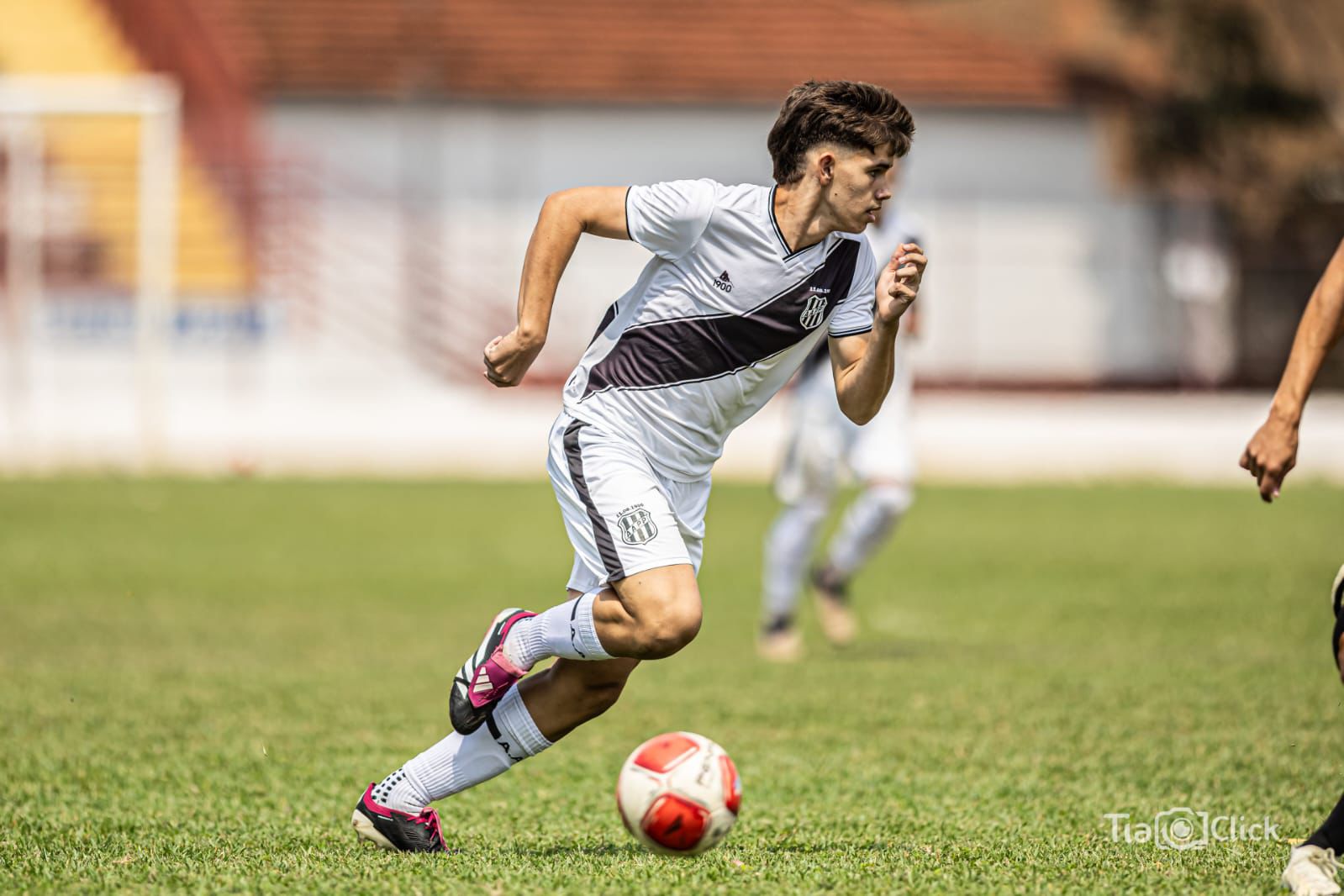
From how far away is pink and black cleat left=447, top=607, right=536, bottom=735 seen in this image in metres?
4.81

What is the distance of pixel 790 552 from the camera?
961 cm

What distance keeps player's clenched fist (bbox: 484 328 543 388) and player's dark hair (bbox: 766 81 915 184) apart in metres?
0.86

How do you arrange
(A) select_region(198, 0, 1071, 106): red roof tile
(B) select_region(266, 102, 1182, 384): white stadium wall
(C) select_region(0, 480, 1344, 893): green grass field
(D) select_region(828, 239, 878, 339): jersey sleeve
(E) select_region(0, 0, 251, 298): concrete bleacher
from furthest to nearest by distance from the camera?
(A) select_region(198, 0, 1071, 106): red roof tile → (B) select_region(266, 102, 1182, 384): white stadium wall → (E) select_region(0, 0, 251, 298): concrete bleacher → (D) select_region(828, 239, 878, 339): jersey sleeve → (C) select_region(0, 480, 1344, 893): green grass field

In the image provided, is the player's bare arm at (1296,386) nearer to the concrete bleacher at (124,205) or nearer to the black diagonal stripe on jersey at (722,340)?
the black diagonal stripe on jersey at (722,340)

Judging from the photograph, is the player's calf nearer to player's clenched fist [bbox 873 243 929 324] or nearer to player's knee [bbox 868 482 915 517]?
player's clenched fist [bbox 873 243 929 324]

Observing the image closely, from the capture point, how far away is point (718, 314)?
16.1ft

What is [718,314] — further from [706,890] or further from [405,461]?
[405,461]

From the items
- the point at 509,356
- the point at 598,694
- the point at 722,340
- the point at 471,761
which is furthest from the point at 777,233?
Answer: the point at 471,761

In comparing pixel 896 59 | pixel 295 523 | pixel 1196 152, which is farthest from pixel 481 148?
pixel 295 523

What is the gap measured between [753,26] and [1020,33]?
11.1 meters

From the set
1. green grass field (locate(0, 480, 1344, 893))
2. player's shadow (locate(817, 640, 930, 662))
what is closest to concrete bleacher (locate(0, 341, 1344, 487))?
green grass field (locate(0, 480, 1344, 893))

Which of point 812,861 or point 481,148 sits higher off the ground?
point 812,861

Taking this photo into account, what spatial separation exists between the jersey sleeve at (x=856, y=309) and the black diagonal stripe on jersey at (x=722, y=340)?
80 mm

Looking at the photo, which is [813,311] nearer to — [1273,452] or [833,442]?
[1273,452]
